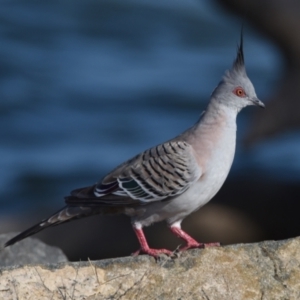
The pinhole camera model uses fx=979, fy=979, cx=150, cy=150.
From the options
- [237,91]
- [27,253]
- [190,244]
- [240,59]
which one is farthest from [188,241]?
[27,253]

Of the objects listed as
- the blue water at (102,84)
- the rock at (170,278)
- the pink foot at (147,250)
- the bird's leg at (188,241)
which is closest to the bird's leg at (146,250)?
the pink foot at (147,250)

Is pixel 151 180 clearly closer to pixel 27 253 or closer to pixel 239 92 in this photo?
pixel 239 92

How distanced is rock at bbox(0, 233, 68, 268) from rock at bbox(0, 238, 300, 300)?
1.96m

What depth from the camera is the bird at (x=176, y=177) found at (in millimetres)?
6027

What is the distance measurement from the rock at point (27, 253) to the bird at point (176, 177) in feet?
2.71

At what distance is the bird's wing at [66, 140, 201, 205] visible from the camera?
19.9 feet

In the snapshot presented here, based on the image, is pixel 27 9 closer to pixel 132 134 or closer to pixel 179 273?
pixel 132 134

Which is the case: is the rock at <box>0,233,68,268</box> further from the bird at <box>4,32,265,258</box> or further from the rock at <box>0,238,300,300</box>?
the rock at <box>0,238,300,300</box>

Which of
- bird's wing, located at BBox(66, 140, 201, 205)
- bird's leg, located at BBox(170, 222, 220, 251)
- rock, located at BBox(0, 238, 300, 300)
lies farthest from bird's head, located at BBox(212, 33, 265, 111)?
rock, located at BBox(0, 238, 300, 300)

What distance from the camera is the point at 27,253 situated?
7180mm

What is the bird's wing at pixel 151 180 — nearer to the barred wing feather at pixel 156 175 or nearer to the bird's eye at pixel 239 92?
the barred wing feather at pixel 156 175

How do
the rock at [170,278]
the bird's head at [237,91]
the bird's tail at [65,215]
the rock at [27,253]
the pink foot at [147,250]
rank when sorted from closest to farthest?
the rock at [170,278] → the pink foot at [147,250] → the bird's tail at [65,215] → the bird's head at [237,91] → the rock at [27,253]

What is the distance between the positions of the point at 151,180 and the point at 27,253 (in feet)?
4.76

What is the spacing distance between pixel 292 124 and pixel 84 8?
13.9 metres
